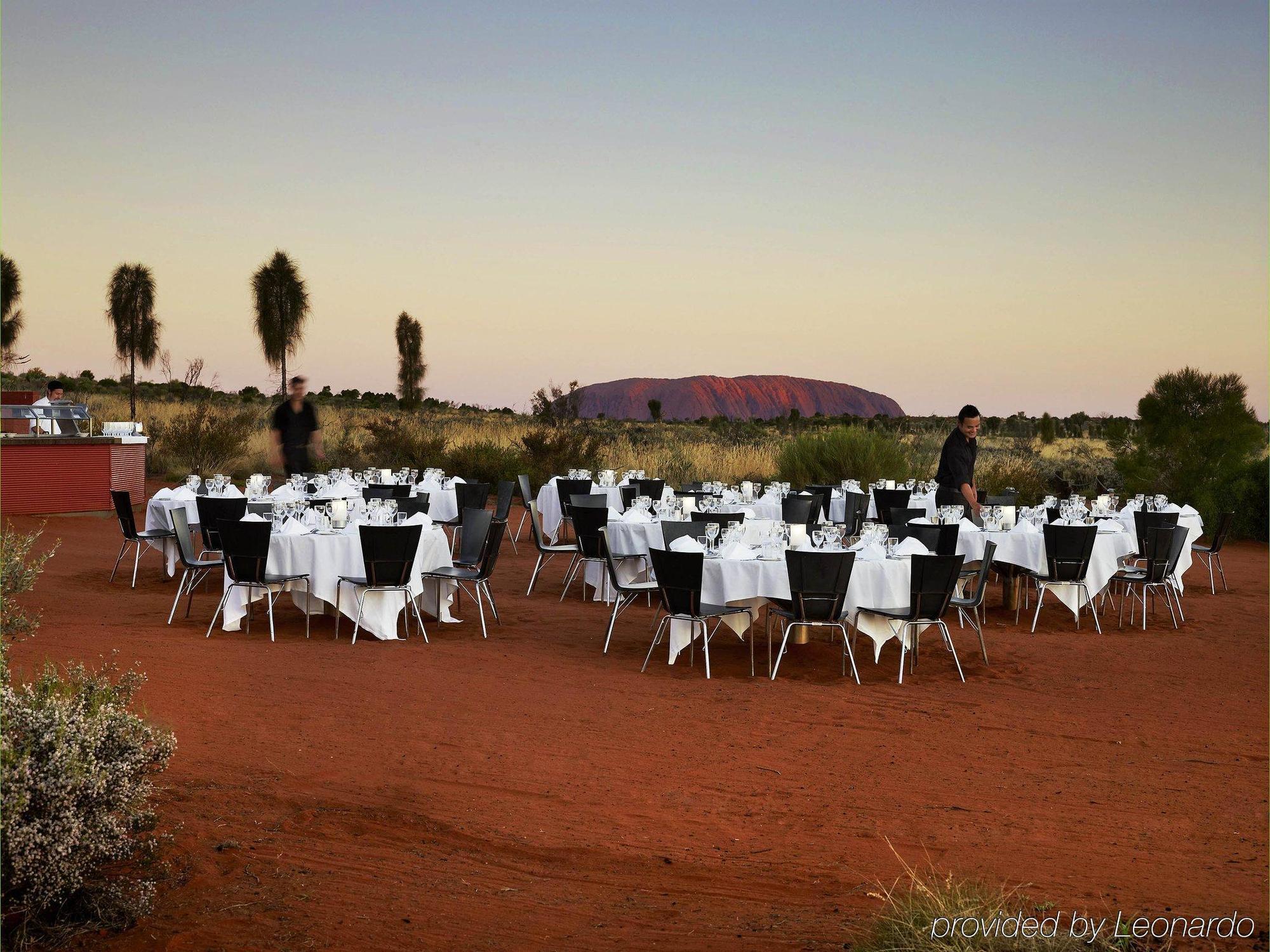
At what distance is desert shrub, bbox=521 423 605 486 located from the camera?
2138 centimetres

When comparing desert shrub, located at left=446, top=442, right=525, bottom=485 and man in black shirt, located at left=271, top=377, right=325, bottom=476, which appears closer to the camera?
man in black shirt, located at left=271, top=377, right=325, bottom=476

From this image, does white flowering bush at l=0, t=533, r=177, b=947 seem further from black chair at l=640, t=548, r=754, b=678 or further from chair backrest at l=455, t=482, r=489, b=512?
chair backrest at l=455, t=482, r=489, b=512

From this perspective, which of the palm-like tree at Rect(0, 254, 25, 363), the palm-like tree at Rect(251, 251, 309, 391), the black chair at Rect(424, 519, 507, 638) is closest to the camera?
the black chair at Rect(424, 519, 507, 638)

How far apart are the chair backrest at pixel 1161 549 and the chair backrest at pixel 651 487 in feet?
18.7

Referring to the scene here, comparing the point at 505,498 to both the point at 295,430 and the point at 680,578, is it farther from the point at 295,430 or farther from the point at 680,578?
the point at 680,578

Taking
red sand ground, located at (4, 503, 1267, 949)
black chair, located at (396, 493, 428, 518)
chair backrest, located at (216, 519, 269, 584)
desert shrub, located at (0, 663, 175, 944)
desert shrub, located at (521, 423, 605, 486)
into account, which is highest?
desert shrub, located at (521, 423, 605, 486)

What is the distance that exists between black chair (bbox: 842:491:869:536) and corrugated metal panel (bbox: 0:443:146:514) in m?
11.7

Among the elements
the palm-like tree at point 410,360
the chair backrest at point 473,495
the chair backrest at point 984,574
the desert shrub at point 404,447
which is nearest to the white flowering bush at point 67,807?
the chair backrest at point 984,574

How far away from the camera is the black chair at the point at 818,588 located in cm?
714

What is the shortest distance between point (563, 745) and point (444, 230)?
17.7 metres

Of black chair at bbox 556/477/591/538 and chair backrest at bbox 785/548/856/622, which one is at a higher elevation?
black chair at bbox 556/477/591/538

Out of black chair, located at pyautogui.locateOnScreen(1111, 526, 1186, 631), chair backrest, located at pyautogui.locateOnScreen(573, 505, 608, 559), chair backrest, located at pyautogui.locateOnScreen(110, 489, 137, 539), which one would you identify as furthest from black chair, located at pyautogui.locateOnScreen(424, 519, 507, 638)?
black chair, located at pyautogui.locateOnScreen(1111, 526, 1186, 631)

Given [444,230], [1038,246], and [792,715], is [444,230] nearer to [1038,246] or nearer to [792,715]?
[1038,246]

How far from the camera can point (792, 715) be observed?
6.50 m
